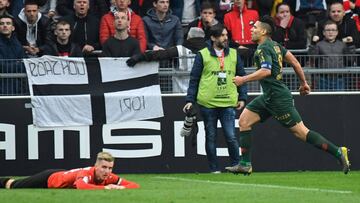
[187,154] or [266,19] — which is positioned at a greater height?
[266,19]

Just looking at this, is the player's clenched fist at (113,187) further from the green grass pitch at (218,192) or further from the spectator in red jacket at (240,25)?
the spectator in red jacket at (240,25)

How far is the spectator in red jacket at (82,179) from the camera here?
43.7 ft

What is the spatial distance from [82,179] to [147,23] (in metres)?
7.29

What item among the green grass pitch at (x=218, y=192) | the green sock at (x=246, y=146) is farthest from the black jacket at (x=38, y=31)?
the green sock at (x=246, y=146)

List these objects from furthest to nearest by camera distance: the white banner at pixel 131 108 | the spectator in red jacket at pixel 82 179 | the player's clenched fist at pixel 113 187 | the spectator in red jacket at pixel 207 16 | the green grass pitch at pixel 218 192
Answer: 1. the spectator in red jacket at pixel 207 16
2. the white banner at pixel 131 108
3. the player's clenched fist at pixel 113 187
4. the spectator in red jacket at pixel 82 179
5. the green grass pitch at pixel 218 192

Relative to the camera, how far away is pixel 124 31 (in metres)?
19.5

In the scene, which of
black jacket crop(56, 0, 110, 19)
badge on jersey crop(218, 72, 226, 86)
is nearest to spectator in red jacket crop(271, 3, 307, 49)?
badge on jersey crop(218, 72, 226, 86)

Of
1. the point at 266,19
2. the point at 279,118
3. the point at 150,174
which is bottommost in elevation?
the point at 150,174

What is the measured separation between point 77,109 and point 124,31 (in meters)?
1.55

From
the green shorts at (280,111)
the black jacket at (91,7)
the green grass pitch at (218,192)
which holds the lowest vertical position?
the green grass pitch at (218,192)

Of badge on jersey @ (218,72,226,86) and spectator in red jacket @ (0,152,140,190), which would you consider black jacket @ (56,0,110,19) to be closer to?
badge on jersey @ (218,72,226,86)

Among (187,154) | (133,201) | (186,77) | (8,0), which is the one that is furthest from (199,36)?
(133,201)

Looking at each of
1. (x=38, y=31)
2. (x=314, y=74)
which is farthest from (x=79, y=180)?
(x=38, y=31)

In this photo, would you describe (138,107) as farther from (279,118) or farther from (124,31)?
(279,118)
